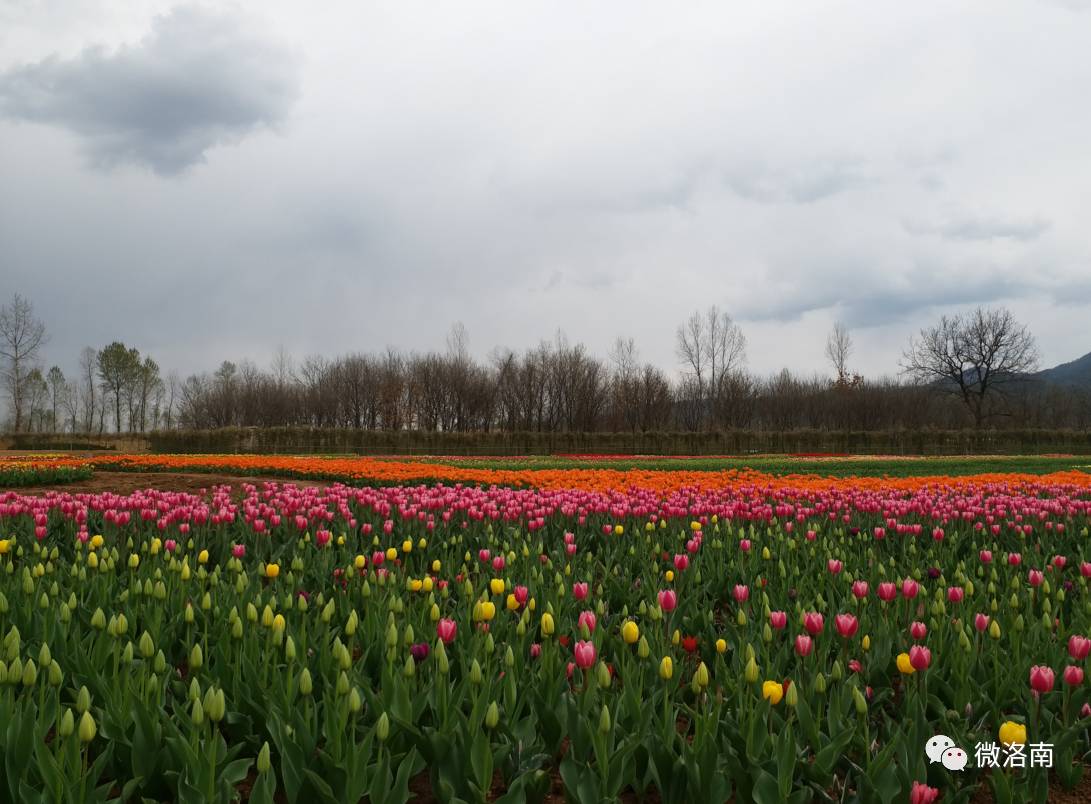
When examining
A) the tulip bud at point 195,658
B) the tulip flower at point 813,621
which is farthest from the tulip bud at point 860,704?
the tulip bud at point 195,658

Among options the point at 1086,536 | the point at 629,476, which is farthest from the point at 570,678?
the point at 629,476

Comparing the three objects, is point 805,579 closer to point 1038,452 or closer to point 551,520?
point 551,520

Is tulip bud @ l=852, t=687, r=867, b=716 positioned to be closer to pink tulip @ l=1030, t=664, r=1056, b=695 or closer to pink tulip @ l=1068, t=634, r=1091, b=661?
pink tulip @ l=1030, t=664, r=1056, b=695

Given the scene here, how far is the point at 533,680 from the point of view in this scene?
2793 mm

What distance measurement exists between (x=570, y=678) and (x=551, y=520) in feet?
12.4

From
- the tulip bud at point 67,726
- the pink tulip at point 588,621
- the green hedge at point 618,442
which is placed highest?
the pink tulip at point 588,621

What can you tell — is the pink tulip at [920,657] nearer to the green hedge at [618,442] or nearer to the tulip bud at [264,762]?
the tulip bud at [264,762]

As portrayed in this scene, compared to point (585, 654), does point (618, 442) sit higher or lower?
lower

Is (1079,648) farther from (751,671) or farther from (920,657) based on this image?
(751,671)

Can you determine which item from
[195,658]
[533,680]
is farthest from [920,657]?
[195,658]

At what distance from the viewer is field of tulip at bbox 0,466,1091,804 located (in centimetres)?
221

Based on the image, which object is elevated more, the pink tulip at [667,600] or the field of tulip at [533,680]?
the pink tulip at [667,600]

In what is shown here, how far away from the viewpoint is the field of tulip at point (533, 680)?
2.21 m

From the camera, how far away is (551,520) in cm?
689
